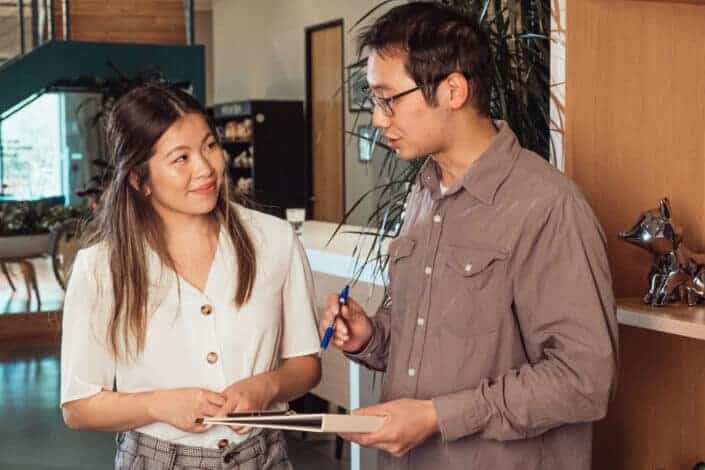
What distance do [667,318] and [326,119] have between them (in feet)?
36.3

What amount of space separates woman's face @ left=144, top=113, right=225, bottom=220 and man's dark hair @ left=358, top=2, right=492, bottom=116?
0.41m

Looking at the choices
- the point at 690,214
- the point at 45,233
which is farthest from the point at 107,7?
the point at 690,214

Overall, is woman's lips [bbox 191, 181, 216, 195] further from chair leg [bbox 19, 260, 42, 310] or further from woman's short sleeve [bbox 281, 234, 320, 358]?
chair leg [bbox 19, 260, 42, 310]

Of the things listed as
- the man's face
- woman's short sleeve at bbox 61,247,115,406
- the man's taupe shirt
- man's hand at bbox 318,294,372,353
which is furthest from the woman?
the man's face

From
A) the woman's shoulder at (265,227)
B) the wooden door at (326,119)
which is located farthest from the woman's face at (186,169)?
the wooden door at (326,119)

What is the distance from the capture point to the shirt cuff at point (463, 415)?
1.88 m

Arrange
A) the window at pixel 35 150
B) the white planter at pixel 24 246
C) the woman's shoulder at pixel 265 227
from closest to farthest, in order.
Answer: the woman's shoulder at pixel 265 227 < the white planter at pixel 24 246 < the window at pixel 35 150

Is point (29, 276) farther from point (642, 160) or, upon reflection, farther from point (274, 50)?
point (642, 160)

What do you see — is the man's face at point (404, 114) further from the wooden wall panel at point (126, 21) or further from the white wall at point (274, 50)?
the wooden wall panel at point (126, 21)

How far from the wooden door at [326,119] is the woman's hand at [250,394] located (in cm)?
1063

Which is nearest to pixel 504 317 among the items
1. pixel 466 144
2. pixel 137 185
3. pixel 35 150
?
pixel 466 144

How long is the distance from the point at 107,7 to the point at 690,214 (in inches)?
386

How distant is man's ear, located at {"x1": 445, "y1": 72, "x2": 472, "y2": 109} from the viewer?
75.1 inches

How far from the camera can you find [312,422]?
1.78 metres
